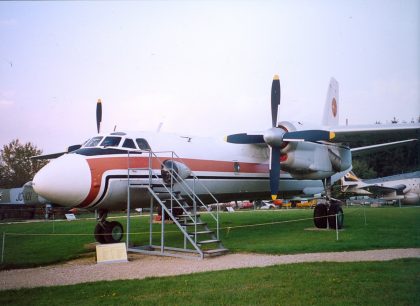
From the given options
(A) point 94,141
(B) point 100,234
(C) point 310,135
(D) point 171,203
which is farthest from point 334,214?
(A) point 94,141

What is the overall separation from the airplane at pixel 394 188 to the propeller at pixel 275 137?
1173 inches

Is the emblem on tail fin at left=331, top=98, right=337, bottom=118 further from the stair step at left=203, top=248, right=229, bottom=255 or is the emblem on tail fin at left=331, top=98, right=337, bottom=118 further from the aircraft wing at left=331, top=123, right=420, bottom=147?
the stair step at left=203, top=248, right=229, bottom=255

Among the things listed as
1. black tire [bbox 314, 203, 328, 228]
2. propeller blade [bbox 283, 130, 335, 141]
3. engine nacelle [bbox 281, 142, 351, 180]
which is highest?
propeller blade [bbox 283, 130, 335, 141]

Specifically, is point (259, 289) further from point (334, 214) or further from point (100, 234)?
point (334, 214)

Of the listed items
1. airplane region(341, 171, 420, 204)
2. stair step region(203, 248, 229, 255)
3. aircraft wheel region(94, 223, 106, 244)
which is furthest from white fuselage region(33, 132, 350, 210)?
airplane region(341, 171, 420, 204)

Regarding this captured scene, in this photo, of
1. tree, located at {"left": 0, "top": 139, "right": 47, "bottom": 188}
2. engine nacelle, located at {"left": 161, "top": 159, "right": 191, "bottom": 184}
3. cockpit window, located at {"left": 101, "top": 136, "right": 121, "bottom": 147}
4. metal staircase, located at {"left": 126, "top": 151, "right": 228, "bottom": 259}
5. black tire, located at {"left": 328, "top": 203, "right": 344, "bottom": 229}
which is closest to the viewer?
metal staircase, located at {"left": 126, "top": 151, "right": 228, "bottom": 259}

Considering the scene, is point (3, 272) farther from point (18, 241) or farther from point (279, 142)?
point (279, 142)

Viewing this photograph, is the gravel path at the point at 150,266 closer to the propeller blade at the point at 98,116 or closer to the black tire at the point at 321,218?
the black tire at the point at 321,218

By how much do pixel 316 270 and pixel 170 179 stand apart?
620 centimetres

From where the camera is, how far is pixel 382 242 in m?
12.7

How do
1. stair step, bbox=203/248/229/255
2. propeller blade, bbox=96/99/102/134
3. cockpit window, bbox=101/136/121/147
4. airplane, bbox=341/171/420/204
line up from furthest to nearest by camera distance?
airplane, bbox=341/171/420/204
propeller blade, bbox=96/99/102/134
cockpit window, bbox=101/136/121/147
stair step, bbox=203/248/229/255

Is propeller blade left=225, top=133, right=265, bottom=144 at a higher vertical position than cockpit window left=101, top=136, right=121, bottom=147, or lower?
higher

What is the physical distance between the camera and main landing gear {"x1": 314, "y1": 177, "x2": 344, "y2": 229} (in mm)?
17188

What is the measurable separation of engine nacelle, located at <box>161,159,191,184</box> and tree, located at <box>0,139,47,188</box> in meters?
42.3
